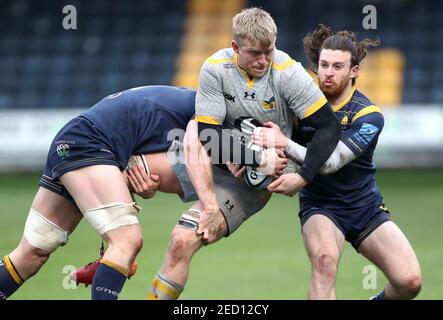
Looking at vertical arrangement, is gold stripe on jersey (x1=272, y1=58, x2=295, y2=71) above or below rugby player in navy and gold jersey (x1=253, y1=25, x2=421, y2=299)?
above

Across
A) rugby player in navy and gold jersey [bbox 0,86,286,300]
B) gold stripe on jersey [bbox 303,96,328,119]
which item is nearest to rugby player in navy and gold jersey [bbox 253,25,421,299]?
gold stripe on jersey [bbox 303,96,328,119]

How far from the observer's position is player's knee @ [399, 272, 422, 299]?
18.7 feet

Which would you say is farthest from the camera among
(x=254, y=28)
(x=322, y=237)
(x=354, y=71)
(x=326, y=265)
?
(x=354, y=71)

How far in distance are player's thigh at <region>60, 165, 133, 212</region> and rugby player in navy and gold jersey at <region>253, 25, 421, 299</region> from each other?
2.80 ft

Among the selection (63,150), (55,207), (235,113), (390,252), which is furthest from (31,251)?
(390,252)

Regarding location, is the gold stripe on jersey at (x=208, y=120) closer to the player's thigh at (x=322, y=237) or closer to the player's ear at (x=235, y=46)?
the player's ear at (x=235, y=46)

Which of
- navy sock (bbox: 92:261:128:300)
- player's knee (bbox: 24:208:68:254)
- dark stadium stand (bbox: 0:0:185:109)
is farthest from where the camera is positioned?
dark stadium stand (bbox: 0:0:185:109)

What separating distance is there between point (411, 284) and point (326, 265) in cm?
61

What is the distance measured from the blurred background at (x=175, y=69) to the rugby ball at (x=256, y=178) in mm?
4729

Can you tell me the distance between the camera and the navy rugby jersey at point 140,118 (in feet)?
18.5

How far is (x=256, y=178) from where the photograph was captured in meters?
5.57

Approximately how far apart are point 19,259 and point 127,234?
87 centimetres

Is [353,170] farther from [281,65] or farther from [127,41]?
[127,41]

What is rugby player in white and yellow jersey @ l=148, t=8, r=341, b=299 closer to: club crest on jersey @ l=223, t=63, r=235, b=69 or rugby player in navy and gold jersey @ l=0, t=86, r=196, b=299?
club crest on jersey @ l=223, t=63, r=235, b=69
